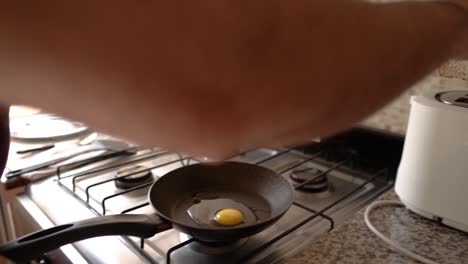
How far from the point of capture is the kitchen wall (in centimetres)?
67

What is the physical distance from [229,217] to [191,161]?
0.88 ft

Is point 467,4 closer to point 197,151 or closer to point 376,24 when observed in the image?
point 376,24

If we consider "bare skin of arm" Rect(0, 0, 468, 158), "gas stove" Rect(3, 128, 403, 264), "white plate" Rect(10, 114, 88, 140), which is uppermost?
"bare skin of arm" Rect(0, 0, 468, 158)

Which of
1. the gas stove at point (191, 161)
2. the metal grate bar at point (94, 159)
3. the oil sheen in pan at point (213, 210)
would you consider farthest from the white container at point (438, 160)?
the metal grate bar at point (94, 159)

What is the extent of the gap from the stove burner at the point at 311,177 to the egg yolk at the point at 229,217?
0.18 metres

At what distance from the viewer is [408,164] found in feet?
1.96

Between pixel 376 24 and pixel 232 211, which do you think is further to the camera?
pixel 232 211

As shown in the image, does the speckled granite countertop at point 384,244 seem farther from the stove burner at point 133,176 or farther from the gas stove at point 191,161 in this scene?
the stove burner at point 133,176

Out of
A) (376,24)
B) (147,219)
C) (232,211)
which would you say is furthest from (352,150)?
(376,24)

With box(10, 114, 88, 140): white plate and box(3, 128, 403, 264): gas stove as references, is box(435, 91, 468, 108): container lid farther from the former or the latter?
box(10, 114, 88, 140): white plate

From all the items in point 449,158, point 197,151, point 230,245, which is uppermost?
point 197,151

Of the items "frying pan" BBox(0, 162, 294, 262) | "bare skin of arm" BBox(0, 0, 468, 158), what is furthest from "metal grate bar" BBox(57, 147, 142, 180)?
"bare skin of arm" BBox(0, 0, 468, 158)

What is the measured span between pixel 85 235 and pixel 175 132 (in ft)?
1.01

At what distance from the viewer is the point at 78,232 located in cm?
45
